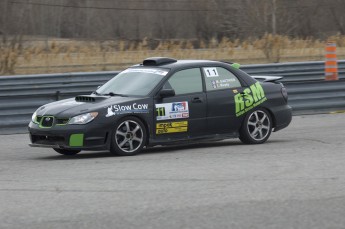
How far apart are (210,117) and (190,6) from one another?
38.8m

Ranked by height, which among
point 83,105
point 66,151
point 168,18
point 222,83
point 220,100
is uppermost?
point 168,18

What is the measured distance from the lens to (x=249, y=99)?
11938mm

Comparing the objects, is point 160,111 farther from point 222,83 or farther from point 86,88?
point 86,88

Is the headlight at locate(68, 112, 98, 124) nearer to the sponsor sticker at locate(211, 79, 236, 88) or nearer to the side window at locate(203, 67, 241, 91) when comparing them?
the side window at locate(203, 67, 241, 91)

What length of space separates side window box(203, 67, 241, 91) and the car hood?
127 cm

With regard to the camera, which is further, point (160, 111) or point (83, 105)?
point (160, 111)

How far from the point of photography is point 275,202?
291 inches

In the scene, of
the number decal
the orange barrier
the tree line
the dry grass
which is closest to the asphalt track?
the number decal

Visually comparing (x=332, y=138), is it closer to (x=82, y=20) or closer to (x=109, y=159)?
(x=109, y=159)

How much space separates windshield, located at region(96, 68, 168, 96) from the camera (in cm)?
1131

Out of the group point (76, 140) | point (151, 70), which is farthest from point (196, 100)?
point (76, 140)

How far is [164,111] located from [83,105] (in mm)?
1178

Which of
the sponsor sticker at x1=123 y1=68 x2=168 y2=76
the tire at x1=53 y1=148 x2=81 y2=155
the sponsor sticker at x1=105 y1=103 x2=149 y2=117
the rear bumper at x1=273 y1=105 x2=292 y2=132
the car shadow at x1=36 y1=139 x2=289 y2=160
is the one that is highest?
the sponsor sticker at x1=123 y1=68 x2=168 y2=76

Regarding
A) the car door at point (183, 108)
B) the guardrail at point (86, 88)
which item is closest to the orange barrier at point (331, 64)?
the guardrail at point (86, 88)
